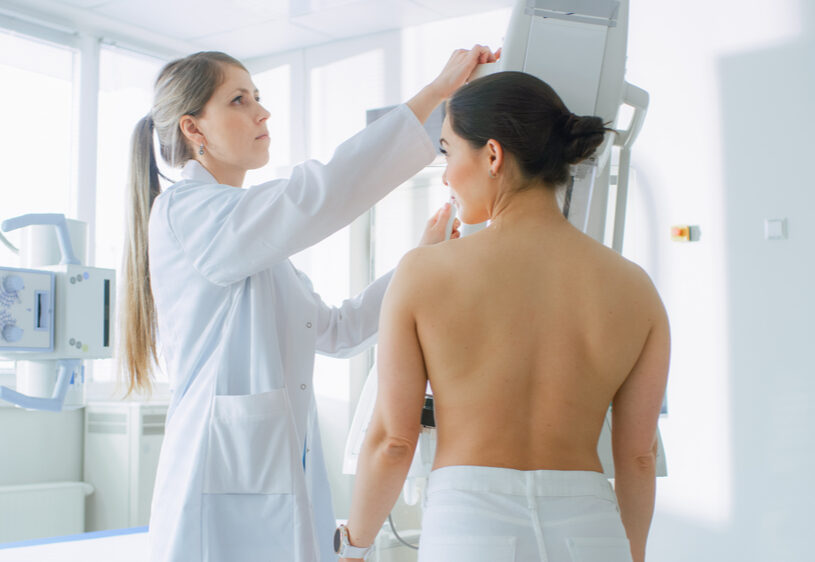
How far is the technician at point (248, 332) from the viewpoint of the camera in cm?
145

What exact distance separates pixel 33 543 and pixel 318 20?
3.49 m

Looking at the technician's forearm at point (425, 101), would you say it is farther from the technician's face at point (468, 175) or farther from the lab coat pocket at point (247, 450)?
the lab coat pocket at point (247, 450)

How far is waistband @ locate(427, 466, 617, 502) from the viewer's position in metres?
1.08

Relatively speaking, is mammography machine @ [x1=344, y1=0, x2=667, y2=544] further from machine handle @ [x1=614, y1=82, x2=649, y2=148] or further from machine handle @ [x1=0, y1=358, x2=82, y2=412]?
machine handle @ [x1=0, y1=358, x2=82, y2=412]

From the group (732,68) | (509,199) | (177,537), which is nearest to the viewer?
(509,199)

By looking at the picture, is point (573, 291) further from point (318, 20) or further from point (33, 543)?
point (318, 20)

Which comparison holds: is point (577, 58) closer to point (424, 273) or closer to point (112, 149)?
point (424, 273)

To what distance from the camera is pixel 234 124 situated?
1.71 m

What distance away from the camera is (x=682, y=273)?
378 cm

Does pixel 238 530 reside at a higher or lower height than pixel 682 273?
lower

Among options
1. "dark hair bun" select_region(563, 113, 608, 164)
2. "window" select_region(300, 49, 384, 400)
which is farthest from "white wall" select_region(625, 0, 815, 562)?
"dark hair bun" select_region(563, 113, 608, 164)

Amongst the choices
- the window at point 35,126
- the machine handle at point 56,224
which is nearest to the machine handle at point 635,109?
the machine handle at point 56,224

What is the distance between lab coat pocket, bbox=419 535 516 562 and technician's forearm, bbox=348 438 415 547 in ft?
0.56

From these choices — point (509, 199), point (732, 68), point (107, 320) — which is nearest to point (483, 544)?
point (509, 199)
